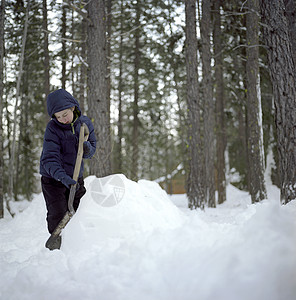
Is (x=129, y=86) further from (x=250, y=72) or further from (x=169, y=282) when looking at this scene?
(x=169, y=282)

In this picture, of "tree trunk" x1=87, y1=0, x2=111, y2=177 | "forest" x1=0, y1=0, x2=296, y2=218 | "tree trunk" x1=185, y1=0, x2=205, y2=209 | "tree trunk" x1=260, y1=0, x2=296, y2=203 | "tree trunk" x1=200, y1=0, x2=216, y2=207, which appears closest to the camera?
"tree trunk" x1=260, y1=0, x2=296, y2=203

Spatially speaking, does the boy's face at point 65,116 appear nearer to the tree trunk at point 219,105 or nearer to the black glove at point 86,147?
the black glove at point 86,147

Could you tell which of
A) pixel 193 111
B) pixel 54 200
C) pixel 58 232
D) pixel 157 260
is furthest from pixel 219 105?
pixel 157 260

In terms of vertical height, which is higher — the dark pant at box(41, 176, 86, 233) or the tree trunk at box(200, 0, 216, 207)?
the tree trunk at box(200, 0, 216, 207)

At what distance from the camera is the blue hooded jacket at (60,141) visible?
11.5 ft

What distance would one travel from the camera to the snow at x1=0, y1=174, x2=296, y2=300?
2.00 m

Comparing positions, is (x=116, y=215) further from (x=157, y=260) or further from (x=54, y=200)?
(x=157, y=260)

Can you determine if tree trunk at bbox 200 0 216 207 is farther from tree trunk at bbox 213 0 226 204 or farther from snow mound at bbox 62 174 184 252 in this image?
snow mound at bbox 62 174 184 252

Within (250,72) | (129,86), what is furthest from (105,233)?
(129,86)

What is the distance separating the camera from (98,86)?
6449mm

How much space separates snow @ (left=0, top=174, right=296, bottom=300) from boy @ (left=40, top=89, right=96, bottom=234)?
0.36 m

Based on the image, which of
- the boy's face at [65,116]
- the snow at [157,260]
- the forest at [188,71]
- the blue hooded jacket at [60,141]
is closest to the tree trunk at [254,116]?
the forest at [188,71]

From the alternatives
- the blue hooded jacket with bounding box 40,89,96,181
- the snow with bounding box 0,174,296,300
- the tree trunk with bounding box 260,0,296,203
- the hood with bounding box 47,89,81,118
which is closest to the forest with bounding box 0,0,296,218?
the tree trunk with bounding box 260,0,296,203

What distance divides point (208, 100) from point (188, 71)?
2.21m
